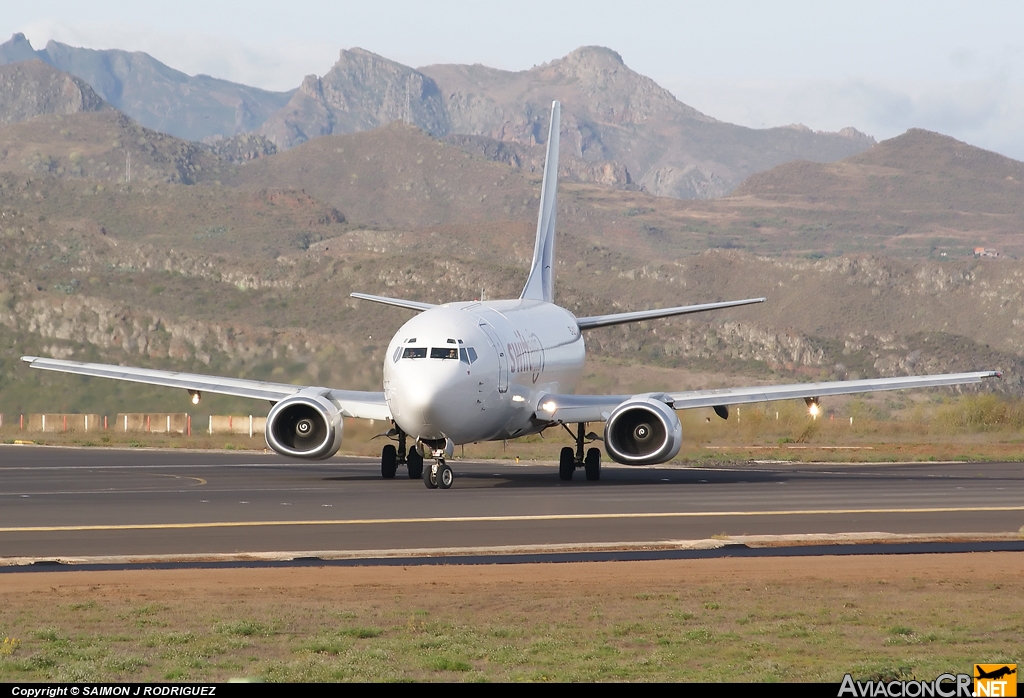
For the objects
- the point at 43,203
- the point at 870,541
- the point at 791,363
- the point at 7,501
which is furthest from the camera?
the point at 43,203

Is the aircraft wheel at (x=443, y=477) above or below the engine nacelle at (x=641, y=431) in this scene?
below

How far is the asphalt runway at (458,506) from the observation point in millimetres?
22453

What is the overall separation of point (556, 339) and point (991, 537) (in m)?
21.6

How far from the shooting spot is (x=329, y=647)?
12461 mm

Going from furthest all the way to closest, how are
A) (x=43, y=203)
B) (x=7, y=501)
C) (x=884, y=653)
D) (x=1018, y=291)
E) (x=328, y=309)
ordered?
(x=43, y=203) → (x=1018, y=291) → (x=328, y=309) → (x=7, y=501) → (x=884, y=653)

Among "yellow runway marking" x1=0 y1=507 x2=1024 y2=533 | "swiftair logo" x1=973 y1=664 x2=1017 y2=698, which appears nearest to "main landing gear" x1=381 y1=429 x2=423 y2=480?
"yellow runway marking" x1=0 y1=507 x2=1024 y2=533

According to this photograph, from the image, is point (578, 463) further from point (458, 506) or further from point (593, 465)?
point (458, 506)

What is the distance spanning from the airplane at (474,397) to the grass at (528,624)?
1517 centimetres

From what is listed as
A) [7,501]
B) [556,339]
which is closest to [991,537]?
[7,501]

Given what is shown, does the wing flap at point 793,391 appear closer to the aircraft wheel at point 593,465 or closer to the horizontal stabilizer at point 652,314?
the aircraft wheel at point 593,465

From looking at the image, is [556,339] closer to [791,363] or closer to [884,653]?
[884,653]

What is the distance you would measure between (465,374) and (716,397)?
8.12 metres

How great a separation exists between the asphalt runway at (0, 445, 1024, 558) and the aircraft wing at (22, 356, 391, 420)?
190 cm

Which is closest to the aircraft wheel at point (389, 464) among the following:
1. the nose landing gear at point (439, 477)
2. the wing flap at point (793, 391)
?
the nose landing gear at point (439, 477)
